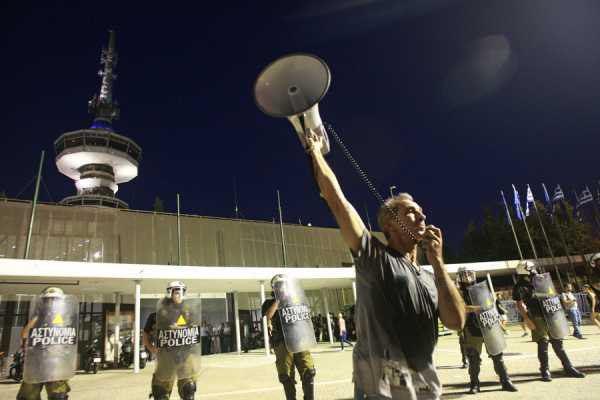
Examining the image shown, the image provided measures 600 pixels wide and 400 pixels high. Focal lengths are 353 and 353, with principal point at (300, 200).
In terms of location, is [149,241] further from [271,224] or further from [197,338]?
[197,338]

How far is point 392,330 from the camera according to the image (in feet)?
5.75

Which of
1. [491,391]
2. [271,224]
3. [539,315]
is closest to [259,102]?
[491,391]

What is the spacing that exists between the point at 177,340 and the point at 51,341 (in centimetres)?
237

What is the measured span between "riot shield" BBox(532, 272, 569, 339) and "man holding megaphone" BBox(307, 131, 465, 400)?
6168 mm

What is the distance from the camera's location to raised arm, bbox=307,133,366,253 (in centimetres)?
175

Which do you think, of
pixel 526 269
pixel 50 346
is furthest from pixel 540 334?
pixel 50 346

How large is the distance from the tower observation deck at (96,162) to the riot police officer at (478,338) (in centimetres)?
5675

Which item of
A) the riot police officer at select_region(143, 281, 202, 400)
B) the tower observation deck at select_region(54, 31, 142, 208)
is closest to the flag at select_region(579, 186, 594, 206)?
the riot police officer at select_region(143, 281, 202, 400)

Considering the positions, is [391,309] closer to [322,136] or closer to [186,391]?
[322,136]

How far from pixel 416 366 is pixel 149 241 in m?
29.7

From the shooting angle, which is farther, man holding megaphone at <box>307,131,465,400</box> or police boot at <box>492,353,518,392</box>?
police boot at <box>492,353,518,392</box>

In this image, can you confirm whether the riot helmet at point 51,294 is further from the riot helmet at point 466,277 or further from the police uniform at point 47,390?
the riot helmet at point 466,277

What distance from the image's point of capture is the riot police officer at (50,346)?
5656 mm

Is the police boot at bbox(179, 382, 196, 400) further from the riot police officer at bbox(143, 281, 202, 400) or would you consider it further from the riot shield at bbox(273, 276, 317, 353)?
the riot shield at bbox(273, 276, 317, 353)
